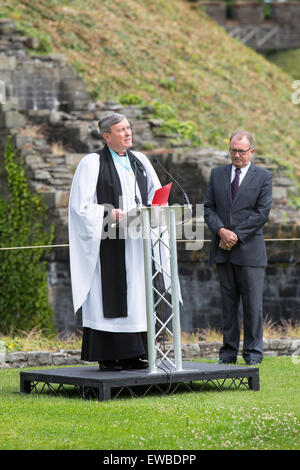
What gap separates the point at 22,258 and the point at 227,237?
874 cm

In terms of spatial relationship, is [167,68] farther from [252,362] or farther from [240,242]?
[252,362]

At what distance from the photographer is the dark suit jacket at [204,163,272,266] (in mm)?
9234

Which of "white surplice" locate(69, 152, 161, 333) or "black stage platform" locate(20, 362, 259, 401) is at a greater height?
"white surplice" locate(69, 152, 161, 333)

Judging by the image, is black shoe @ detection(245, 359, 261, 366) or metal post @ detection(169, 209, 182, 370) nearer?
metal post @ detection(169, 209, 182, 370)

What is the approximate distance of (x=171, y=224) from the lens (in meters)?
7.30

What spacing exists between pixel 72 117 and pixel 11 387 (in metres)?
12.7

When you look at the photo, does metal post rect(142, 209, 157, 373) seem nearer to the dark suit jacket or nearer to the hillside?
the dark suit jacket

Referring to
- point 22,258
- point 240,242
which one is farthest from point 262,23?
point 240,242

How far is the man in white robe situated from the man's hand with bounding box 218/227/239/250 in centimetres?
146

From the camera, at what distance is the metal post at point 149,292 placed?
7.19 metres

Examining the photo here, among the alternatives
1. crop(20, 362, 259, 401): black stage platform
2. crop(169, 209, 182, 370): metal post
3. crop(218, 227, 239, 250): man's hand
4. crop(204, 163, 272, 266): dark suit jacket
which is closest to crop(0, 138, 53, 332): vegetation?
crop(204, 163, 272, 266): dark suit jacket

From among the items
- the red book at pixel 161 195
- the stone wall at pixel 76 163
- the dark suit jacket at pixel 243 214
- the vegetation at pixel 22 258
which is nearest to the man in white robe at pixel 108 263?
the red book at pixel 161 195

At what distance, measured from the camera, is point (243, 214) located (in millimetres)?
9289

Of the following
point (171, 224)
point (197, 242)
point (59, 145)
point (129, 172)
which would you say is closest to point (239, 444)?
point (171, 224)
